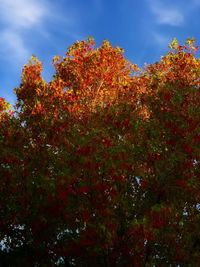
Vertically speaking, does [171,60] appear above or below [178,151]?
above

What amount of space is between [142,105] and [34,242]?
12.8 m

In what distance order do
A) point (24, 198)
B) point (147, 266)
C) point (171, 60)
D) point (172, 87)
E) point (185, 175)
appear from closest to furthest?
point (147, 266)
point (185, 175)
point (24, 198)
point (172, 87)
point (171, 60)

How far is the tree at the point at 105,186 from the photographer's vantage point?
20453 millimetres

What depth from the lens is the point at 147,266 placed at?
20094 mm

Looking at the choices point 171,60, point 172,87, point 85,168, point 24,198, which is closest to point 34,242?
point 24,198

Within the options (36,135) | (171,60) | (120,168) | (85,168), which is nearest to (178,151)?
(120,168)

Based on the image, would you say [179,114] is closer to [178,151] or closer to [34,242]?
[178,151]

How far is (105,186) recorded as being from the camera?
20375mm

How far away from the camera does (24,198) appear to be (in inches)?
918

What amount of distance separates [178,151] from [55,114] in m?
10.1

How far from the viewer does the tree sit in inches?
805

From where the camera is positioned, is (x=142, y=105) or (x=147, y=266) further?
(x=142, y=105)

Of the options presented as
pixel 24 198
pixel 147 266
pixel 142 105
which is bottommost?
pixel 147 266

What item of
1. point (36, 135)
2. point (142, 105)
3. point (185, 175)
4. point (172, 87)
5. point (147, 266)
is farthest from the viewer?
→ point (142, 105)
